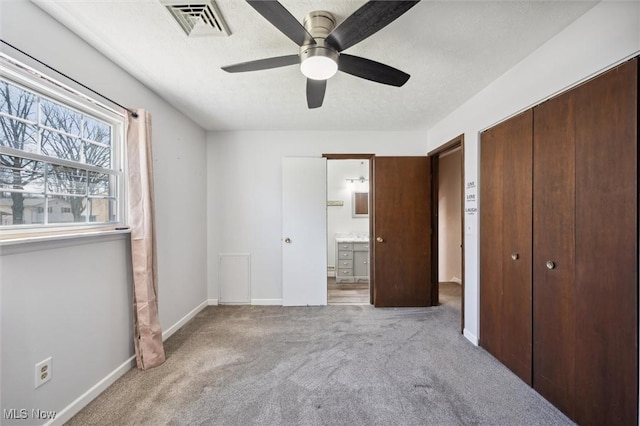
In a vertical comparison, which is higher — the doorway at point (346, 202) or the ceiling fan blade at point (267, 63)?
the ceiling fan blade at point (267, 63)

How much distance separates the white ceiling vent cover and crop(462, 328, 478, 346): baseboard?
127 inches

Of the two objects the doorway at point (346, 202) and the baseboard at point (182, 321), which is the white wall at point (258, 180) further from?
the doorway at point (346, 202)

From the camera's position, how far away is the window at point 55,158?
127cm

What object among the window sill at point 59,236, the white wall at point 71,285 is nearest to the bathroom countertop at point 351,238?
the white wall at point 71,285

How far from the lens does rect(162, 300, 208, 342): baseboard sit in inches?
96.6

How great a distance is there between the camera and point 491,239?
2143mm

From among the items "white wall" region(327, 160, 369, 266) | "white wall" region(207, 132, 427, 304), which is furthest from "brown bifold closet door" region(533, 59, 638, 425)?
"white wall" region(327, 160, 369, 266)

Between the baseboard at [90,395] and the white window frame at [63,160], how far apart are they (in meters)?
1.07

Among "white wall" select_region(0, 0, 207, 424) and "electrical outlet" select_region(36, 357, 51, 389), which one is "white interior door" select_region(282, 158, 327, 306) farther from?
"electrical outlet" select_region(36, 357, 51, 389)

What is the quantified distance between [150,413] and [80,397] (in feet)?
1.54

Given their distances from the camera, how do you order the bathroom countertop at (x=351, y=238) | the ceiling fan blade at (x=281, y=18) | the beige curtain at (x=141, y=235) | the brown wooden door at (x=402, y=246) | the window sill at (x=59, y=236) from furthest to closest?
1. the bathroom countertop at (x=351, y=238)
2. the brown wooden door at (x=402, y=246)
3. the beige curtain at (x=141, y=235)
4. the window sill at (x=59, y=236)
5. the ceiling fan blade at (x=281, y=18)

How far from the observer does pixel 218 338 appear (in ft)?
8.06

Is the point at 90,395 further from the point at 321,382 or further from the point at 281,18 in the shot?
the point at 281,18

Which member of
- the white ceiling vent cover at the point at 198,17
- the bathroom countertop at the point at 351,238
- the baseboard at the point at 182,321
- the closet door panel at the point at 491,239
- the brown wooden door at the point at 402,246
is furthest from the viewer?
the bathroom countertop at the point at 351,238
